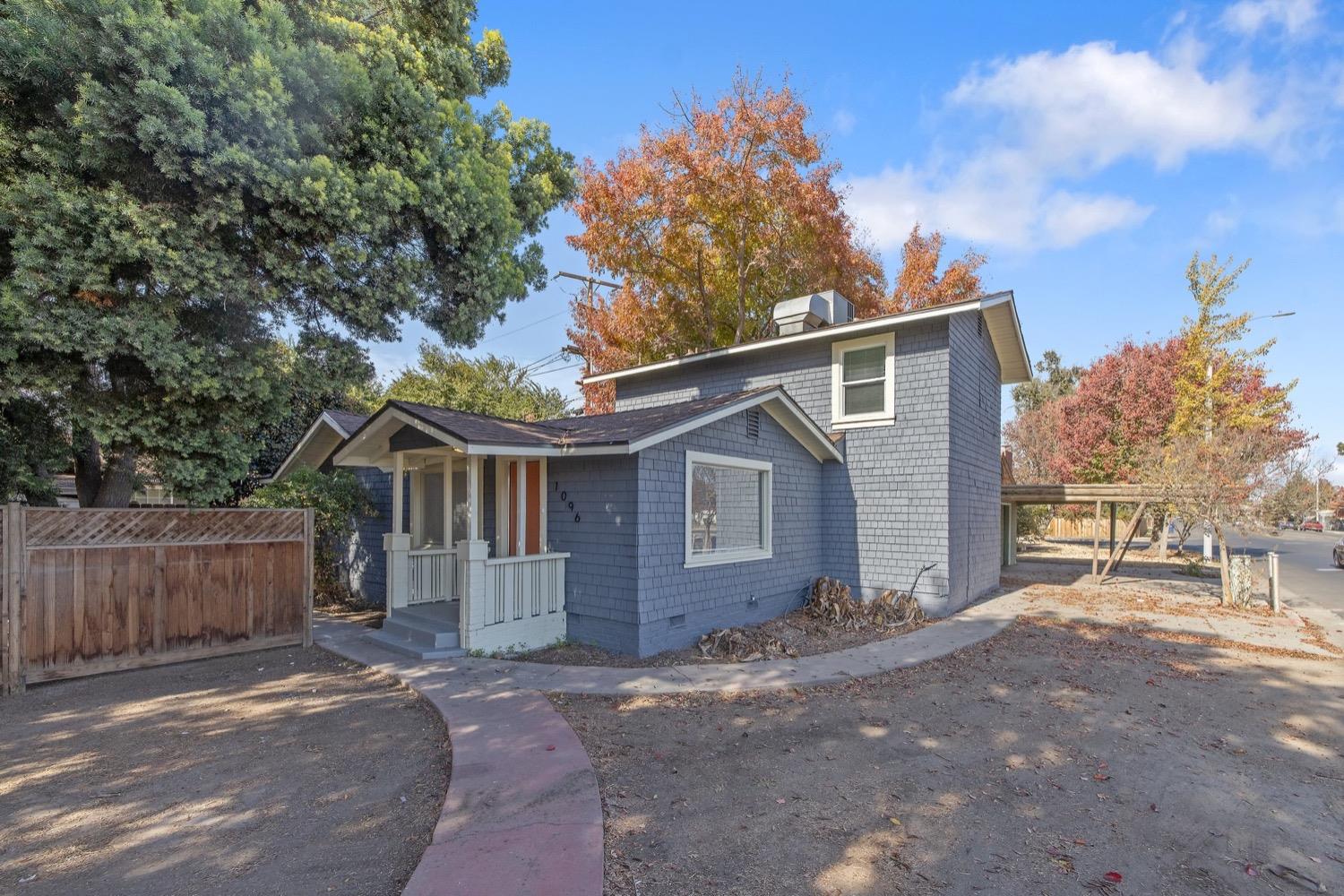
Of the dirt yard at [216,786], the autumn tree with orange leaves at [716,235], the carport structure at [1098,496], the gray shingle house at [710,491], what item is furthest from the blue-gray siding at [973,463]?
the dirt yard at [216,786]

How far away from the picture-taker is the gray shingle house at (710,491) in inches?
296

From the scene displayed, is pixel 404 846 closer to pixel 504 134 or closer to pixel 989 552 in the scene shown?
pixel 504 134

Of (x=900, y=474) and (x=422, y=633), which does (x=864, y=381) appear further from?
(x=422, y=633)

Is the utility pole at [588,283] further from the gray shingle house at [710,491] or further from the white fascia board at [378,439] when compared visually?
the white fascia board at [378,439]

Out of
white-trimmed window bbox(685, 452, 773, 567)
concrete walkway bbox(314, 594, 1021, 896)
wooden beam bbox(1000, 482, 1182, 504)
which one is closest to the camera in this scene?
concrete walkway bbox(314, 594, 1021, 896)

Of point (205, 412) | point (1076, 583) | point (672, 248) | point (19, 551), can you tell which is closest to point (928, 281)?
point (672, 248)

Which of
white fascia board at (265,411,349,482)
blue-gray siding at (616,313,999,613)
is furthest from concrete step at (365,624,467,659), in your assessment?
blue-gray siding at (616,313,999,613)

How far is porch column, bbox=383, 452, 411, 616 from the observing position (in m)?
8.63

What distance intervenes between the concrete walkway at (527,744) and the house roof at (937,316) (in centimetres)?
500

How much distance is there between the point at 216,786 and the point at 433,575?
531 cm

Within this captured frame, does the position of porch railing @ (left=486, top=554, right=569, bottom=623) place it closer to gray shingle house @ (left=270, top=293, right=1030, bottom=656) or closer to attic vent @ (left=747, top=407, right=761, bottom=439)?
gray shingle house @ (left=270, top=293, right=1030, bottom=656)

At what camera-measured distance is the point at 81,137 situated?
5043 mm

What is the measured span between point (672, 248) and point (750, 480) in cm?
1085

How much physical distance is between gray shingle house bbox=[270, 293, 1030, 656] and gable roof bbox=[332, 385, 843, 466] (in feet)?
0.13
